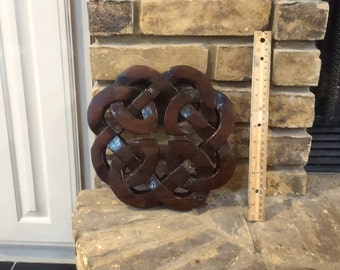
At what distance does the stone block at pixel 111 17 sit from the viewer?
3.22 feet

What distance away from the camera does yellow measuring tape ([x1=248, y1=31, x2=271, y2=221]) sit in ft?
3.20

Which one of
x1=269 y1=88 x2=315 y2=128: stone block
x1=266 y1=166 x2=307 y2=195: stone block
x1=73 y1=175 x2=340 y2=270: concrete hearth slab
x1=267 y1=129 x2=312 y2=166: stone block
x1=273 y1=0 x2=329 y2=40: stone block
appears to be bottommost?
x1=73 y1=175 x2=340 y2=270: concrete hearth slab

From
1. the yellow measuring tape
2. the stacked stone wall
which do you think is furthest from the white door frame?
the yellow measuring tape

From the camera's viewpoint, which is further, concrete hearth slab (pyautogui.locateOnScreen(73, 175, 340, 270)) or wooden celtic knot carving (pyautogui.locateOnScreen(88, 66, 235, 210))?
wooden celtic knot carving (pyautogui.locateOnScreen(88, 66, 235, 210))

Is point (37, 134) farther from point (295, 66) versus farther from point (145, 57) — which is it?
point (295, 66)

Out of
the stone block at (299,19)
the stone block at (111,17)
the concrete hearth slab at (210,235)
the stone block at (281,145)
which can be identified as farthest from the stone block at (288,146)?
the stone block at (111,17)

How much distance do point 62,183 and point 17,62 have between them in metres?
0.41

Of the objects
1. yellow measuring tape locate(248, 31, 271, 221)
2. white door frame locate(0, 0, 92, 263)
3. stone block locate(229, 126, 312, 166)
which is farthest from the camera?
white door frame locate(0, 0, 92, 263)

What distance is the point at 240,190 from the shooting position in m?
1.13

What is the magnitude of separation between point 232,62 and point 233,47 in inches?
1.4

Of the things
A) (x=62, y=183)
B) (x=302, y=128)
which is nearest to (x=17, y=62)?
(x=62, y=183)

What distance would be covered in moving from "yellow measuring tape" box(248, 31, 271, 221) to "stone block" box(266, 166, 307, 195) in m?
0.11

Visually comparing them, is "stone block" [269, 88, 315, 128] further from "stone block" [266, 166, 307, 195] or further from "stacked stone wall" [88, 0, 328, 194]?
"stone block" [266, 166, 307, 195]

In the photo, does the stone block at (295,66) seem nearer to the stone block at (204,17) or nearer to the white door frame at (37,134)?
the stone block at (204,17)
